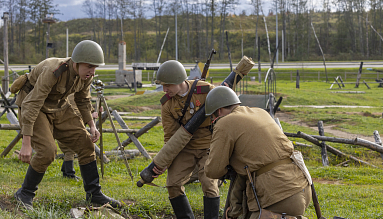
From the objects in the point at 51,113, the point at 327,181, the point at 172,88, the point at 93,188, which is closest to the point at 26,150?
the point at 51,113

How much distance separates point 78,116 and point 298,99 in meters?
17.3

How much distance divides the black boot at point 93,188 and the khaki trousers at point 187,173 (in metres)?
1.09

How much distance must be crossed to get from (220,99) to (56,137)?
8.36 ft

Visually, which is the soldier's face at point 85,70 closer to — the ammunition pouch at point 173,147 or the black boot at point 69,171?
the ammunition pouch at point 173,147

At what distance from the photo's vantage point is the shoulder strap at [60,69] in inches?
177

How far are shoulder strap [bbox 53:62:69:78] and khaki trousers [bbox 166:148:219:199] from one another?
1.70 metres

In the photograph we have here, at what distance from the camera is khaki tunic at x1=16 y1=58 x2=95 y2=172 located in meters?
4.41

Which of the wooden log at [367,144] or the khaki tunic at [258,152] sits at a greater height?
the khaki tunic at [258,152]

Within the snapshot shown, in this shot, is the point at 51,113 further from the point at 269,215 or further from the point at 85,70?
the point at 269,215

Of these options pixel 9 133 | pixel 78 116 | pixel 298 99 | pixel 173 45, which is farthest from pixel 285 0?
pixel 78 116

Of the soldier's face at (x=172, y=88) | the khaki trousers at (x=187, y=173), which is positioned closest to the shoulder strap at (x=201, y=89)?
the soldier's face at (x=172, y=88)

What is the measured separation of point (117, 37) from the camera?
257 feet

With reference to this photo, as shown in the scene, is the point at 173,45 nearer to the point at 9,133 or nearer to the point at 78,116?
the point at 9,133

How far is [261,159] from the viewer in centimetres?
320
